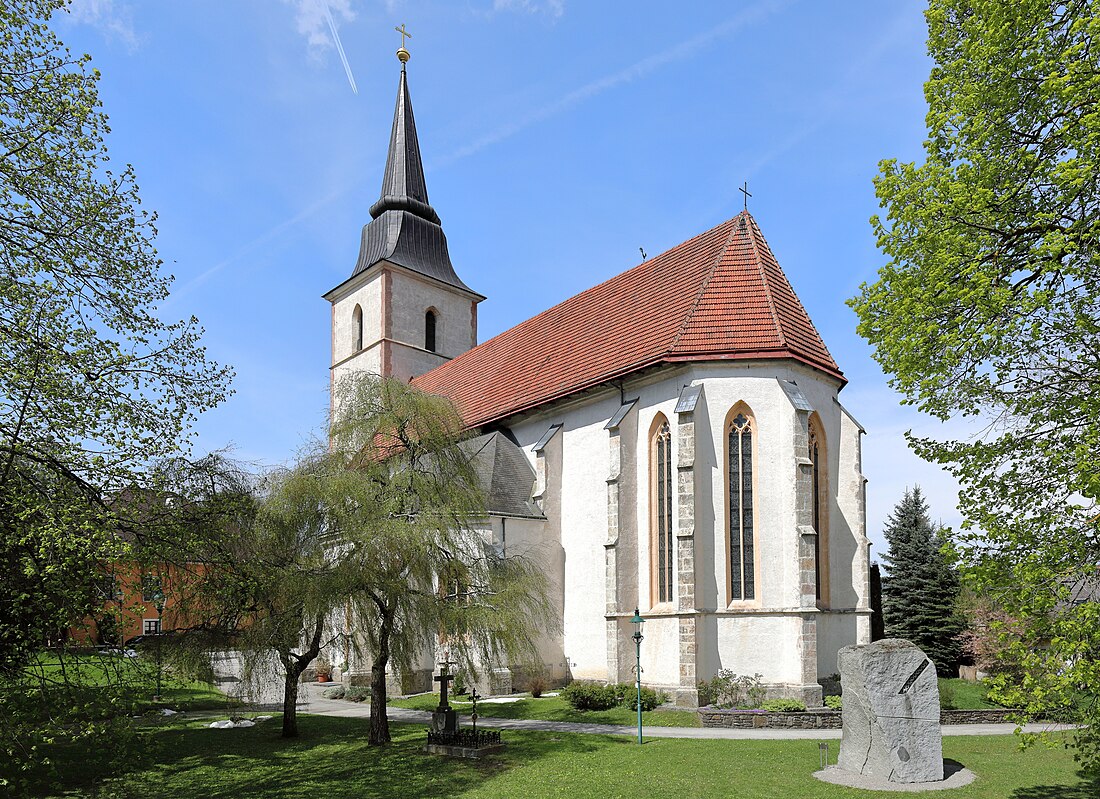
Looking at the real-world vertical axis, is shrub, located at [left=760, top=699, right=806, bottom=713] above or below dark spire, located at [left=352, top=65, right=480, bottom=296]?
below

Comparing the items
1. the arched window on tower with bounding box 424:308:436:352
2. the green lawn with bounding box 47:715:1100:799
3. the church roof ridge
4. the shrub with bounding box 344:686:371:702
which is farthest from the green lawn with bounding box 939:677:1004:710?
the arched window on tower with bounding box 424:308:436:352

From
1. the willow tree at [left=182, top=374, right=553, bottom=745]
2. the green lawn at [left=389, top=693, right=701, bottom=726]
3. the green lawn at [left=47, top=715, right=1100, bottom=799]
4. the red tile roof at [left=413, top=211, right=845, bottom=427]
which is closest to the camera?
the green lawn at [left=47, top=715, right=1100, bottom=799]

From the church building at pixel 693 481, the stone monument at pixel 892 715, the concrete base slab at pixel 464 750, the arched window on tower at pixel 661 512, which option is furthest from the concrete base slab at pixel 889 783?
the arched window on tower at pixel 661 512

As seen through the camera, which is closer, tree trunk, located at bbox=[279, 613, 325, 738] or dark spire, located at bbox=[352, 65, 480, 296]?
tree trunk, located at bbox=[279, 613, 325, 738]

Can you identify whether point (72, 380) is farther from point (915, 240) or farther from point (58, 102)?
point (915, 240)

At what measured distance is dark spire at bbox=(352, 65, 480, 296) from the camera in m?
39.4

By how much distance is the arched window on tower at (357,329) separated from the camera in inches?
1617

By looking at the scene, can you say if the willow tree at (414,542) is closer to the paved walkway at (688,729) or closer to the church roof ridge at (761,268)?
the paved walkway at (688,729)

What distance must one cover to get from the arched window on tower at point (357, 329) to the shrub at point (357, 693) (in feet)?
63.2

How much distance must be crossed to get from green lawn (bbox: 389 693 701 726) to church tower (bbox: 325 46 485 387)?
1921 centimetres

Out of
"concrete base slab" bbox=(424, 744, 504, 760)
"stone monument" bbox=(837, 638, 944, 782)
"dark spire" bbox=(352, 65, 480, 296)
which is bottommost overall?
"concrete base slab" bbox=(424, 744, 504, 760)

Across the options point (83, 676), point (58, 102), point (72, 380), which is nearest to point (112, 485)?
point (72, 380)

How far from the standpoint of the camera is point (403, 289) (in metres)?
39.2

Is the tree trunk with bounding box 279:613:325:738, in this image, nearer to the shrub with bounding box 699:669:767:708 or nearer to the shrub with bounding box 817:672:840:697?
the shrub with bounding box 699:669:767:708
